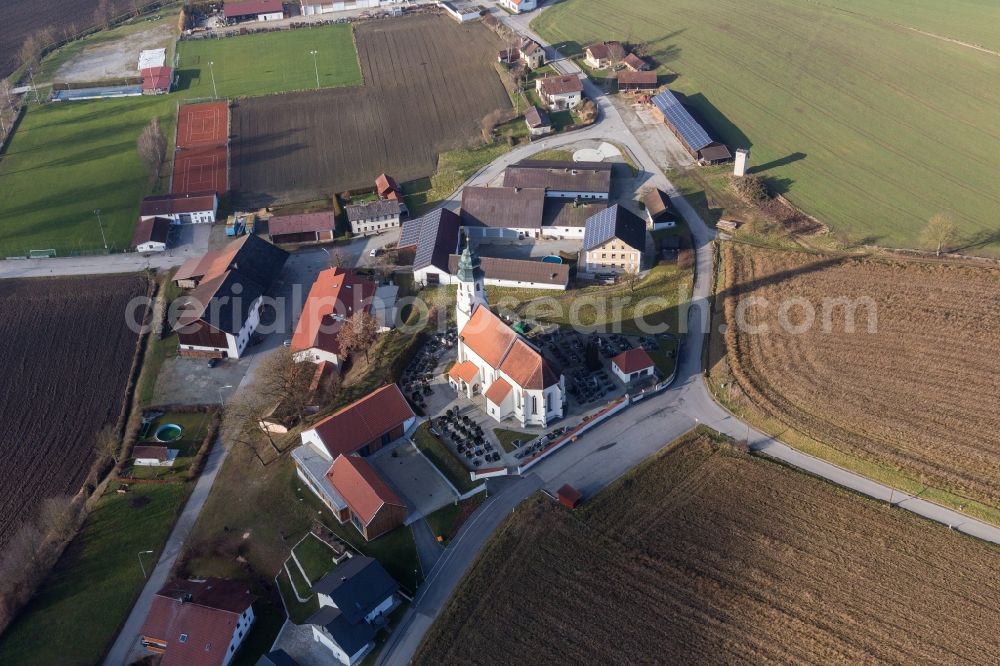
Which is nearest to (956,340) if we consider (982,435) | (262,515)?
(982,435)

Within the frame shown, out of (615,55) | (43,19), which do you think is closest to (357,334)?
(615,55)

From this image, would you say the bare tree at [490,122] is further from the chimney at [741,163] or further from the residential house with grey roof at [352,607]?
the residential house with grey roof at [352,607]

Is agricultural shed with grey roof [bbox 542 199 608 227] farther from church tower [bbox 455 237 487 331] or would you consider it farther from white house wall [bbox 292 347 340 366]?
white house wall [bbox 292 347 340 366]

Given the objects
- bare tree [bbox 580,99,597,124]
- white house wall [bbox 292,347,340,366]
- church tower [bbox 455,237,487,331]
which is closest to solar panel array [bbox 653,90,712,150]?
bare tree [bbox 580,99,597,124]

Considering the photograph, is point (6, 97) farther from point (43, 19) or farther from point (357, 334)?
point (357, 334)

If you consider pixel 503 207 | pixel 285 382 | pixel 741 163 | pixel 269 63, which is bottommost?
pixel 285 382
